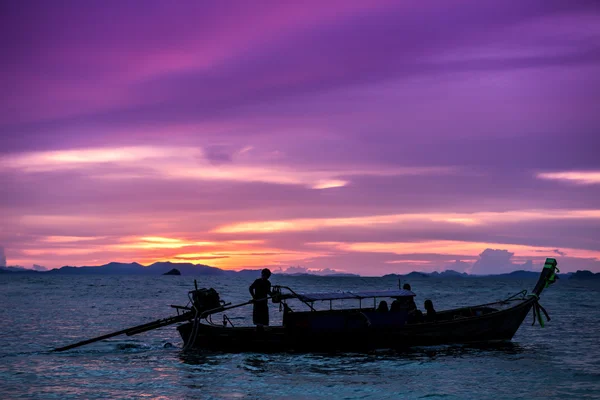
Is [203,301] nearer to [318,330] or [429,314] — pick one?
[318,330]

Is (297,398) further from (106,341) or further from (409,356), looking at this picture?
(106,341)

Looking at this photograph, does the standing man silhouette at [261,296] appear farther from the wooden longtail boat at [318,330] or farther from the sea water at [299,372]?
→ the sea water at [299,372]

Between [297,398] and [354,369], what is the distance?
495 cm

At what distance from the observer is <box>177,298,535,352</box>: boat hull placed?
80.4 ft

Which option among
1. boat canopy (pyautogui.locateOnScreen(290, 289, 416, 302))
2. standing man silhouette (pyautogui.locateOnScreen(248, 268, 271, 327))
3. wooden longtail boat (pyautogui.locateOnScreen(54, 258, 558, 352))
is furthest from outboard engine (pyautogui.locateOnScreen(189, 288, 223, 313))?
boat canopy (pyautogui.locateOnScreen(290, 289, 416, 302))

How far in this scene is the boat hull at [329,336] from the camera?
80.4 ft

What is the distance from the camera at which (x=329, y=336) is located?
24.8 metres

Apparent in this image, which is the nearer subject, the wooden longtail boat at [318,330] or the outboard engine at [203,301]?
the wooden longtail boat at [318,330]

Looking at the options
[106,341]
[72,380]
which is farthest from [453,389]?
[106,341]

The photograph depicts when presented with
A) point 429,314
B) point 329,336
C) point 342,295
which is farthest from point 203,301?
point 429,314

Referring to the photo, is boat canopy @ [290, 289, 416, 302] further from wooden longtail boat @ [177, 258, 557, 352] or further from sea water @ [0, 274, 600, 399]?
sea water @ [0, 274, 600, 399]

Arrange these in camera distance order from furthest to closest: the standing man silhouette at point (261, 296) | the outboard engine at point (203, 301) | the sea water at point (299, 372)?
1. the outboard engine at point (203, 301)
2. the standing man silhouette at point (261, 296)
3. the sea water at point (299, 372)

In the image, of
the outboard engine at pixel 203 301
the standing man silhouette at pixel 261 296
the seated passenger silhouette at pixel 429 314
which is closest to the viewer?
the standing man silhouette at pixel 261 296

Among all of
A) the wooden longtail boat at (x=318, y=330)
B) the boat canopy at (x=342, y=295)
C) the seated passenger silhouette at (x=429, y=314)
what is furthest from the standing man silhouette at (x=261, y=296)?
the seated passenger silhouette at (x=429, y=314)
